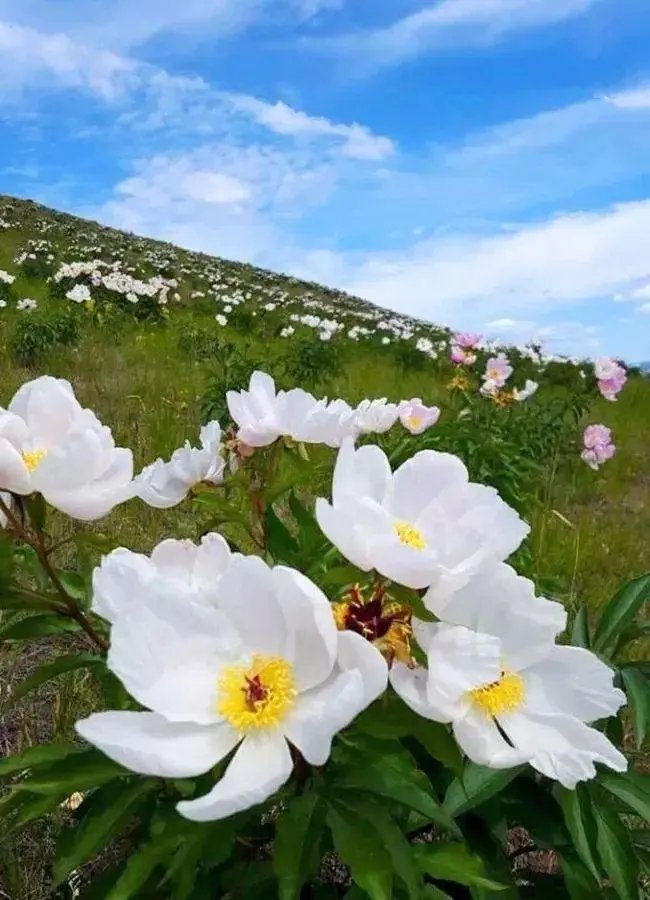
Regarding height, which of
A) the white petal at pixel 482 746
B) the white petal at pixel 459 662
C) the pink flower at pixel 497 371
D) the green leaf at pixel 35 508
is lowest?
the white petal at pixel 482 746

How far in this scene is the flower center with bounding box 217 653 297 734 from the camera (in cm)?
95

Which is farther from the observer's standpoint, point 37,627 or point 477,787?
point 37,627

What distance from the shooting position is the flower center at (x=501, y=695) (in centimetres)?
105

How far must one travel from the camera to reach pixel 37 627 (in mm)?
1438

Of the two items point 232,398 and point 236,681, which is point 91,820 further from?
point 232,398

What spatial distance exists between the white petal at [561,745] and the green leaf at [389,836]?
163 mm

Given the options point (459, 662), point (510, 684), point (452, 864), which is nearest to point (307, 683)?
point (459, 662)

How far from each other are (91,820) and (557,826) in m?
0.66

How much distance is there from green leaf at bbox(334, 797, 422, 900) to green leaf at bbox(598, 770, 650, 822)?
41 cm

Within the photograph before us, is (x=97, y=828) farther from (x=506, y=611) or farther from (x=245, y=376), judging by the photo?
(x=245, y=376)

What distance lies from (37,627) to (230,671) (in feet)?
1.84

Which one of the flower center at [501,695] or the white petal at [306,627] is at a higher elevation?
the white petal at [306,627]

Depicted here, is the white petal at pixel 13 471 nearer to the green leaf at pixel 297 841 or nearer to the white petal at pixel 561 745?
the green leaf at pixel 297 841

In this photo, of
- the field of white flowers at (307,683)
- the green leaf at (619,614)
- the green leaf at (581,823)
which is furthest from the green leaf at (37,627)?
the green leaf at (619,614)
